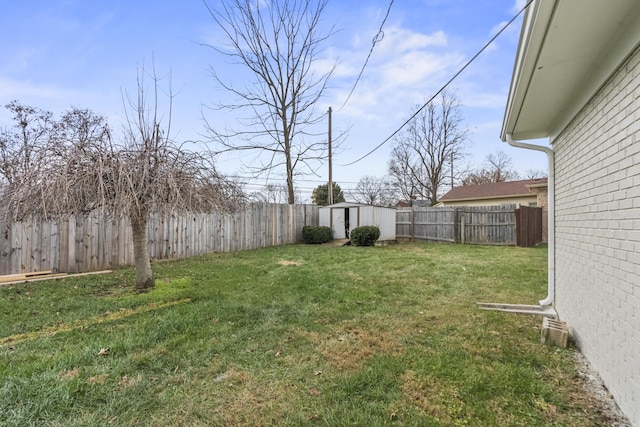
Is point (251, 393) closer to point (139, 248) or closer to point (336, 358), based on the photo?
point (336, 358)

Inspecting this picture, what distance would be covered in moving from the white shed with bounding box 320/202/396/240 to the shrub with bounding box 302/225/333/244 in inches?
24.3

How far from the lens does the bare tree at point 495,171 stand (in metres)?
28.1

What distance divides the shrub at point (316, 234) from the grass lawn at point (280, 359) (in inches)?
298

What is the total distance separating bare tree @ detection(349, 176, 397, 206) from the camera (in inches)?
1206

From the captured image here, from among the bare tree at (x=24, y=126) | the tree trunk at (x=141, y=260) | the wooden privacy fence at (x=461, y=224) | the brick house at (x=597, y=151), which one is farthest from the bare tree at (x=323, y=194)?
the brick house at (x=597, y=151)

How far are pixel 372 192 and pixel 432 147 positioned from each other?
9157 millimetres

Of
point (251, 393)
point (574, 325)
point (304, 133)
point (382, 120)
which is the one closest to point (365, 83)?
point (382, 120)

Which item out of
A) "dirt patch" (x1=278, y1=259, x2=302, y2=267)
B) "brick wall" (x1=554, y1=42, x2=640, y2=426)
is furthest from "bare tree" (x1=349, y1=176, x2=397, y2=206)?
"brick wall" (x1=554, y1=42, x2=640, y2=426)

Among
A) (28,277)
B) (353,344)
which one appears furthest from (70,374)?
(28,277)

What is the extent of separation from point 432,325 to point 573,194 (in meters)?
2.09

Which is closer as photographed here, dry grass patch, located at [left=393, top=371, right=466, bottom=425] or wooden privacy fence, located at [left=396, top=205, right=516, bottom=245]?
dry grass patch, located at [left=393, top=371, right=466, bottom=425]

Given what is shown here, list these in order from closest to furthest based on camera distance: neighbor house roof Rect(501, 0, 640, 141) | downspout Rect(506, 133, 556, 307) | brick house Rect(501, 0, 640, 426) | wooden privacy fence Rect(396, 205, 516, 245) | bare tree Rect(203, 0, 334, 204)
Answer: neighbor house roof Rect(501, 0, 640, 141)
brick house Rect(501, 0, 640, 426)
downspout Rect(506, 133, 556, 307)
bare tree Rect(203, 0, 334, 204)
wooden privacy fence Rect(396, 205, 516, 245)

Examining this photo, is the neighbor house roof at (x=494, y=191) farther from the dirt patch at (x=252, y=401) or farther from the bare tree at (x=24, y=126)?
the bare tree at (x=24, y=126)

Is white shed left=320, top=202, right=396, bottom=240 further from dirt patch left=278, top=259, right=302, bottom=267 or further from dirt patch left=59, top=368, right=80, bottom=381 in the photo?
dirt patch left=59, top=368, right=80, bottom=381
